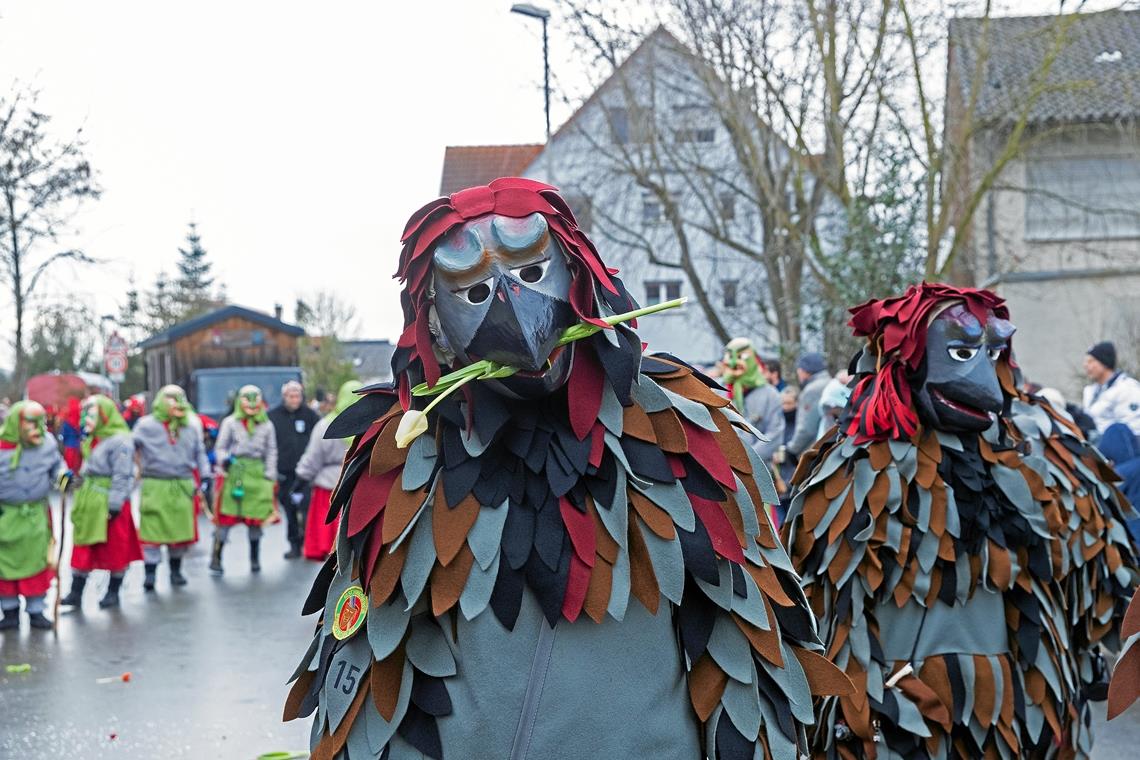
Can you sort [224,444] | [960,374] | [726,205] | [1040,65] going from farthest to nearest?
[726,205] → [1040,65] → [224,444] → [960,374]

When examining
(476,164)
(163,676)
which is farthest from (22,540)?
(476,164)

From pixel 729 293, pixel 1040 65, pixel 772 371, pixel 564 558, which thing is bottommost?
pixel 564 558

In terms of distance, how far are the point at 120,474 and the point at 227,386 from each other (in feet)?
43.7

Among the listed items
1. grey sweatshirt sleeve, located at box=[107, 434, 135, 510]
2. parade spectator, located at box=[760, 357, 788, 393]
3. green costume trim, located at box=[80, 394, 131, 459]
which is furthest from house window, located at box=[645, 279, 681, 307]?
grey sweatshirt sleeve, located at box=[107, 434, 135, 510]

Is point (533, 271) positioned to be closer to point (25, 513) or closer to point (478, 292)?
point (478, 292)

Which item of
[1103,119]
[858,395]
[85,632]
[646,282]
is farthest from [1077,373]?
[646,282]

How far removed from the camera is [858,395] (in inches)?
193

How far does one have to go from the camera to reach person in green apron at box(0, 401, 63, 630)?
1002 cm

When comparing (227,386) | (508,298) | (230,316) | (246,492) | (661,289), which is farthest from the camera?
(661,289)

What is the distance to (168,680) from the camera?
829cm

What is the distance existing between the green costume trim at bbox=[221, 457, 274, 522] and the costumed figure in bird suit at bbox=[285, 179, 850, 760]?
10.5 metres

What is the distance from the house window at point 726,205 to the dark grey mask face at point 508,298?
1951 cm

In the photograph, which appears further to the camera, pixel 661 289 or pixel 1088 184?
pixel 661 289

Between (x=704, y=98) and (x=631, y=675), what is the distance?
711 inches
